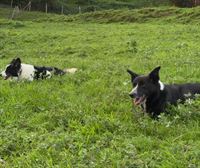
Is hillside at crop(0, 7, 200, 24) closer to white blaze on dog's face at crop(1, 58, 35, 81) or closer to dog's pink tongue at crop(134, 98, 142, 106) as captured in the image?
white blaze on dog's face at crop(1, 58, 35, 81)

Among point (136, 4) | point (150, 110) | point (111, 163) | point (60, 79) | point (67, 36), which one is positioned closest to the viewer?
point (111, 163)

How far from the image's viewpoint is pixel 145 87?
8.37 m

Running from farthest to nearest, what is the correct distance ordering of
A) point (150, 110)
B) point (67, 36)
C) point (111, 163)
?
1. point (67, 36)
2. point (150, 110)
3. point (111, 163)

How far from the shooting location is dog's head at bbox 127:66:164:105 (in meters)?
8.27

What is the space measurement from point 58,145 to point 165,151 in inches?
59.7

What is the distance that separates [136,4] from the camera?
202 feet

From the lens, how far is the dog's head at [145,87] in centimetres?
827

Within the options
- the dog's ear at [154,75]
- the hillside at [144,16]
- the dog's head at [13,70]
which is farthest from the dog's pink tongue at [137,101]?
the hillside at [144,16]

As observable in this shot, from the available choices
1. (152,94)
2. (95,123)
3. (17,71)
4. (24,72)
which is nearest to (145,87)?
(152,94)

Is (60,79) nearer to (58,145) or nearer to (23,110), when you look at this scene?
(23,110)

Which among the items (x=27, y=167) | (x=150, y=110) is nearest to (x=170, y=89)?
(x=150, y=110)

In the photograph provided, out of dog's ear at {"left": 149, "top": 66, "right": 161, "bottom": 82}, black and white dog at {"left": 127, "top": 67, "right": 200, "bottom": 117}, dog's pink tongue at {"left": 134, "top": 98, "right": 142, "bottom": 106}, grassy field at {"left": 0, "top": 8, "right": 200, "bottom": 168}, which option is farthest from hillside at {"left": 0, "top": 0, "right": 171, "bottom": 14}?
dog's pink tongue at {"left": 134, "top": 98, "right": 142, "bottom": 106}

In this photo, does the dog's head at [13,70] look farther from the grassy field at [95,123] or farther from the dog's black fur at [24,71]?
the grassy field at [95,123]

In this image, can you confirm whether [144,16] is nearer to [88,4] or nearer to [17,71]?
[17,71]
